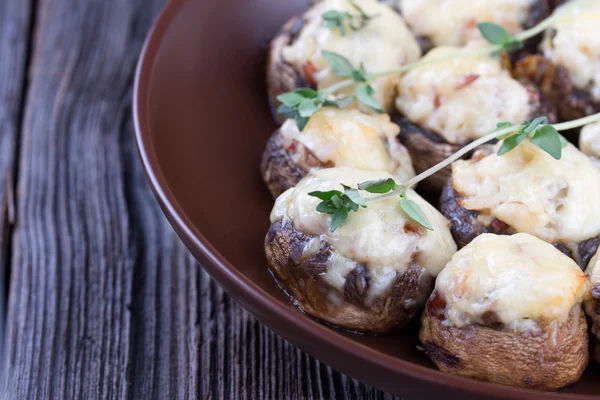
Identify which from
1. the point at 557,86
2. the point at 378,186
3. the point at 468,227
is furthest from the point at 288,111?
the point at 557,86

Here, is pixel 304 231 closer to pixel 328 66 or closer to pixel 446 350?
pixel 446 350

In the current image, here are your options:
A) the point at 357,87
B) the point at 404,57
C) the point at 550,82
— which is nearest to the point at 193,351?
the point at 357,87

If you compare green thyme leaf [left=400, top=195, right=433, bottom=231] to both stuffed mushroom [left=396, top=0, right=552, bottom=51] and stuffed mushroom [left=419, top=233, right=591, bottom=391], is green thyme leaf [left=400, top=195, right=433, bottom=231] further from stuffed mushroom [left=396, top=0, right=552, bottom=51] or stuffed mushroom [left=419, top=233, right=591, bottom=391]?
stuffed mushroom [left=396, top=0, right=552, bottom=51]

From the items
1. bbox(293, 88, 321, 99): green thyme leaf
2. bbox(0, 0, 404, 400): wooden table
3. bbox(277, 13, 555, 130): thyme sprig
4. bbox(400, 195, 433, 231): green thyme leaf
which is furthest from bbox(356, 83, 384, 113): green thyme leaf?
bbox(0, 0, 404, 400): wooden table

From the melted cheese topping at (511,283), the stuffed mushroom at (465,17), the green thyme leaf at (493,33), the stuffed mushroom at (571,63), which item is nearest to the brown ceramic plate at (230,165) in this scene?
the melted cheese topping at (511,283)

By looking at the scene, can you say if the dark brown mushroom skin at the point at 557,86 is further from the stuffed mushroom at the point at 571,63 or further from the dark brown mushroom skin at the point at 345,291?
the dark brown mushroom skin at the point at 345,291

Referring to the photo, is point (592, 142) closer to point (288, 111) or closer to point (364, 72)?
point (364, 72)

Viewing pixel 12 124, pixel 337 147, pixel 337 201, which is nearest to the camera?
pixel 337 201
